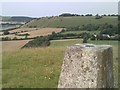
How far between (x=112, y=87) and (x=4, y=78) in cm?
762

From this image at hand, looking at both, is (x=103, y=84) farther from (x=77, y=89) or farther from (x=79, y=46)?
(x=79, y=46)

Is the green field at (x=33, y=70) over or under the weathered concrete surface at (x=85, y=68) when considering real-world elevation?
under

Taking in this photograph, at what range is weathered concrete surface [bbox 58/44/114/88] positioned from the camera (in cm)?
435

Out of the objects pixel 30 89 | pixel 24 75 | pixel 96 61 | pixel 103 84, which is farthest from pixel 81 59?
pixel 24 75

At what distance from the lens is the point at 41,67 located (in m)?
13.1

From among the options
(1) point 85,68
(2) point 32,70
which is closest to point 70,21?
(2) point 32,70

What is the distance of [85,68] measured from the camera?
4375 millimetres

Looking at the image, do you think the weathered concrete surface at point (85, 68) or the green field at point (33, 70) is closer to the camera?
the weathered concrete surface at point (85, 68)

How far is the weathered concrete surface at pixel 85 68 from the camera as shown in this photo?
4348 millimetres

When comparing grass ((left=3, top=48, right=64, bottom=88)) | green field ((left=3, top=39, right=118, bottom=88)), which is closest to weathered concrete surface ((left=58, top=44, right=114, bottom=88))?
green field ((left=3, top=39, right=118, bottom=88))

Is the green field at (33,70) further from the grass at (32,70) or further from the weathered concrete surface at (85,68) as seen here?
the weathered concrete surface at (85,68)

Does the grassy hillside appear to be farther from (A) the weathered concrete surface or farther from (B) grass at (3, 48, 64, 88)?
(A) the weathered concrete surface

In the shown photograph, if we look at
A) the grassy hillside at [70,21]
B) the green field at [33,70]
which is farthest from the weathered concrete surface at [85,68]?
the grassy hillside at [70,21]

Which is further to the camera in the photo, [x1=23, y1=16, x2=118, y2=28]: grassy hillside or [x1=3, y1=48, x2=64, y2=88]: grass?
[x1=23, y1=16, x2=118, y2=28]: grassy hillside
